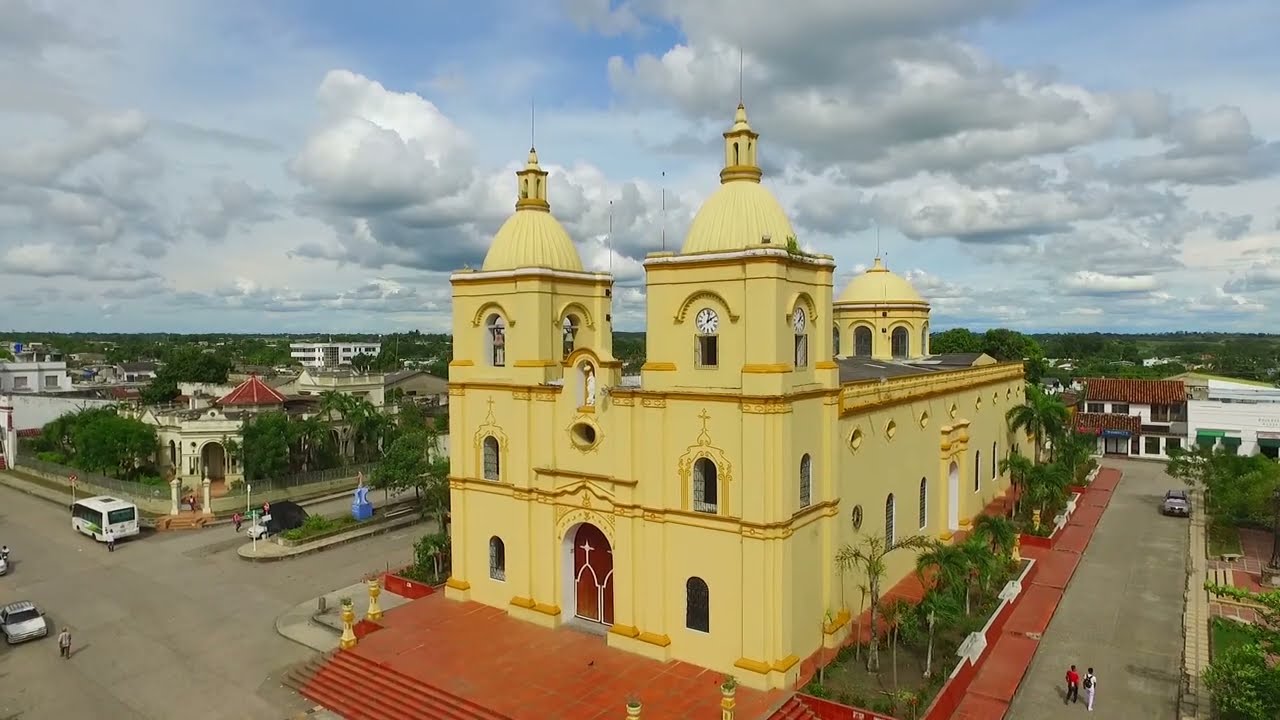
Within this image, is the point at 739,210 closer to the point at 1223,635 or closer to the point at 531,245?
the point at 531,245

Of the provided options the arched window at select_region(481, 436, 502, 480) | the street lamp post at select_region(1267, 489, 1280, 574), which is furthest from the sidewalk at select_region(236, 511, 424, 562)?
the street lamp post at select_region(1267, 489, 1280, 574)

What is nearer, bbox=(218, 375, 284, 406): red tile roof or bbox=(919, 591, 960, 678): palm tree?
bbox=(919, 591, 960, 678): palm tree

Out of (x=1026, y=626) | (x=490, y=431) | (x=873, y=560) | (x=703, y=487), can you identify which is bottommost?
(x=1026, y=626)

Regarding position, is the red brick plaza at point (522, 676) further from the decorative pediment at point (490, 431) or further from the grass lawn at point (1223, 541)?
the grass lawn at point (1223, 541)

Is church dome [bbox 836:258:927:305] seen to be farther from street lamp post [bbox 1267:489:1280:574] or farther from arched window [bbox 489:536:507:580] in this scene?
arched window [bbox 489:536:507:580]

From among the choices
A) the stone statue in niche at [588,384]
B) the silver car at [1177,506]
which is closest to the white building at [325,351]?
the stone statue in niche at [588,384]

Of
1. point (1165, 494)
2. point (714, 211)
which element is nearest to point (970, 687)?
point (714, 211)

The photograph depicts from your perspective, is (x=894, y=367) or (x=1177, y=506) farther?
(x=1177, y=506)

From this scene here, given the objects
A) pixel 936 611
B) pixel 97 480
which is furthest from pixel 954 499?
pixel 97 480
